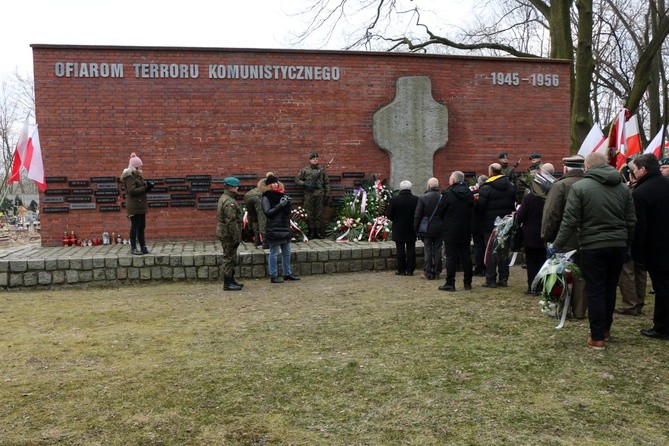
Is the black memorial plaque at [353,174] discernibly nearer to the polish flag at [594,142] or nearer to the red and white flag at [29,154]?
the polish flag at [594,142]

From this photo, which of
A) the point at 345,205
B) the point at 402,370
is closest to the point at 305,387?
the point at 402,370

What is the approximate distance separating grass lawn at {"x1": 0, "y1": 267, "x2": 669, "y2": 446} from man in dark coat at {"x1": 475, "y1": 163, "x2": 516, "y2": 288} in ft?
3.82

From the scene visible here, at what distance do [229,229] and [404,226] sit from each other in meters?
3.15

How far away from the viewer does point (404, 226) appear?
1093 centimetres

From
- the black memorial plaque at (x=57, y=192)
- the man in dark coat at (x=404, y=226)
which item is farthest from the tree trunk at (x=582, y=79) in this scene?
the black memorial plaque at (x=57, y=192)

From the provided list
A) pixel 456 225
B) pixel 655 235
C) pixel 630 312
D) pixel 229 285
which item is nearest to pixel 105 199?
pixel 229 285

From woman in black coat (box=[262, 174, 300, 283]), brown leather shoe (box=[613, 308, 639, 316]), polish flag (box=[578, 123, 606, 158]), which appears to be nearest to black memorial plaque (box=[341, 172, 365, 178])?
woman in black coat (box=[262, 174, 300, 283])

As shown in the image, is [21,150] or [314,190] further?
[314,190]

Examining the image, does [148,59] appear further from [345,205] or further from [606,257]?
[606,257]

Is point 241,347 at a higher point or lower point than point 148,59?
lower

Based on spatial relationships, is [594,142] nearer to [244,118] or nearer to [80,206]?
[244,118]

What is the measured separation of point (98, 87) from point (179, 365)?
9.14 m

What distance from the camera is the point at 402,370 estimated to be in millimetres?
5535

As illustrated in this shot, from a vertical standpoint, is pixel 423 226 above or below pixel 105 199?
below
